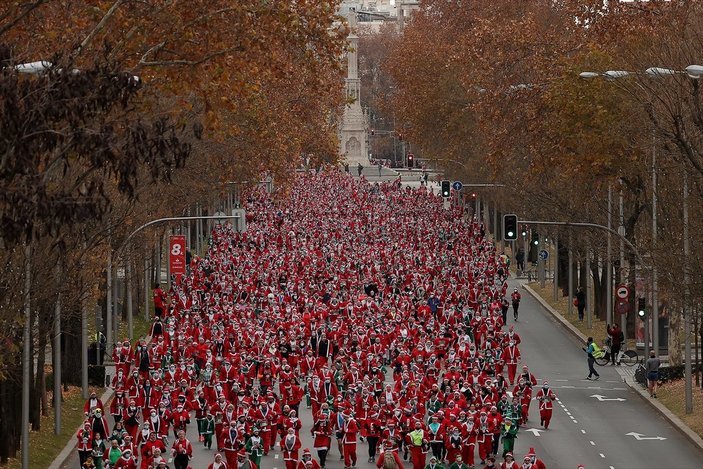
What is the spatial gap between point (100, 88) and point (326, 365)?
932 inches

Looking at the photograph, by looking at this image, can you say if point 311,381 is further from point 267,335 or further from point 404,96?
point 404,96

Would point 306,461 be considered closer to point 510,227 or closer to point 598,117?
point 598,117

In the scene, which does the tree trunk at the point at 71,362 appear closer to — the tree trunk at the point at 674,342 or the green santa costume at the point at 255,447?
the green santa costume at the point at 255,447

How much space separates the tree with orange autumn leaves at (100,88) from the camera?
63.3 feet

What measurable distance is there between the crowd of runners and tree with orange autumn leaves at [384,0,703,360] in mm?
3890

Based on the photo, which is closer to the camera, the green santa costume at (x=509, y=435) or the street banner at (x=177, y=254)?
the green santa costume at (x=509, y=435)

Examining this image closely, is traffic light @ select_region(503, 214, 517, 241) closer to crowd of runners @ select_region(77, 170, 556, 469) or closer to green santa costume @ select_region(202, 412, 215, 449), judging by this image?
crowd of runners @ select_region(77, 170, 556, 469)

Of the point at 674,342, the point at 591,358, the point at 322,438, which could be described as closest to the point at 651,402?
the point at 591,358

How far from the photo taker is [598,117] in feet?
152

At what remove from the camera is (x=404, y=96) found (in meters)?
A: 97.2

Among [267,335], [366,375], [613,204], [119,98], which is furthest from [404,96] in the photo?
[119,98]

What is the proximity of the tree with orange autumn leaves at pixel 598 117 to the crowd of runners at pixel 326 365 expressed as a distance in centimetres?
389

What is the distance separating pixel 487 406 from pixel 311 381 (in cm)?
553

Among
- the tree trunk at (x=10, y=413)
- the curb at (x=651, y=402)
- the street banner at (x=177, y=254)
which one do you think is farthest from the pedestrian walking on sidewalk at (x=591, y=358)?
the tree trunk at (x=10, y=413)
